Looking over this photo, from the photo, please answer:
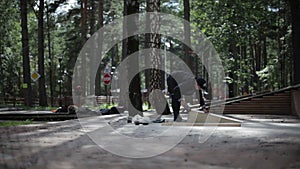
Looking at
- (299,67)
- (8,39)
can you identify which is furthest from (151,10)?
(8,39)

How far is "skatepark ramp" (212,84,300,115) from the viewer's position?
47.3ft

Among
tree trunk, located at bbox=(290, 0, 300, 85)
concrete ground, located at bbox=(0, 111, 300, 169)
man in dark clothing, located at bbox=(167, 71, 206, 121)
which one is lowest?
concrete ground, located at bbox=(0, 111, 300, 169)

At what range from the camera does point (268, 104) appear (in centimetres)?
A: 1480

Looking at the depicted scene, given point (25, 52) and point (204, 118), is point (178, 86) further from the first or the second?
point (25, 52)

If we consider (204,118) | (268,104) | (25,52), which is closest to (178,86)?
(204,118)

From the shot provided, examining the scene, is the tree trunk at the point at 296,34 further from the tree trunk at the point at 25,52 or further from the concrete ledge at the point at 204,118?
the tree trunk at the point at 25,52

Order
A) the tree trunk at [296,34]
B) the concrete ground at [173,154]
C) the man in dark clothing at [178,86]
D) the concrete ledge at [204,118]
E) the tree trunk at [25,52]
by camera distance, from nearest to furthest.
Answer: the concrete ground at [173,154], the concrete ledge at [204,118], the man in dark clothing at [178,86], the tree trunk at [296,34], the tree trunk at [25,52]

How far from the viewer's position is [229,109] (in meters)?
15.4

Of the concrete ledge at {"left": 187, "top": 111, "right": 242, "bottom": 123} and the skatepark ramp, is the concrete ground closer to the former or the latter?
the concrete ledge at {"left": 187, "top": 111, "right": 242, "bottom": 123}

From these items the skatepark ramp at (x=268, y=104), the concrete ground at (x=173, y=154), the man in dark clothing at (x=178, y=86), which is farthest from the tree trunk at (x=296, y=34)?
the concrete ground at (x=173, y=154)

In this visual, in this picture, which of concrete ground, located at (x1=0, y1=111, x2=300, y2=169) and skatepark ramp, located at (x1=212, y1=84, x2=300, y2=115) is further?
skatepark ramp, located at (x1=212, y1=84, x2=300, y2=115)

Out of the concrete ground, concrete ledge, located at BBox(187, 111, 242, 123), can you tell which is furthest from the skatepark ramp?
the concrete ground

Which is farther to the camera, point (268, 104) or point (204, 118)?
point (268, 104)

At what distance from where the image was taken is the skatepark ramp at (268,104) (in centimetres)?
1443
